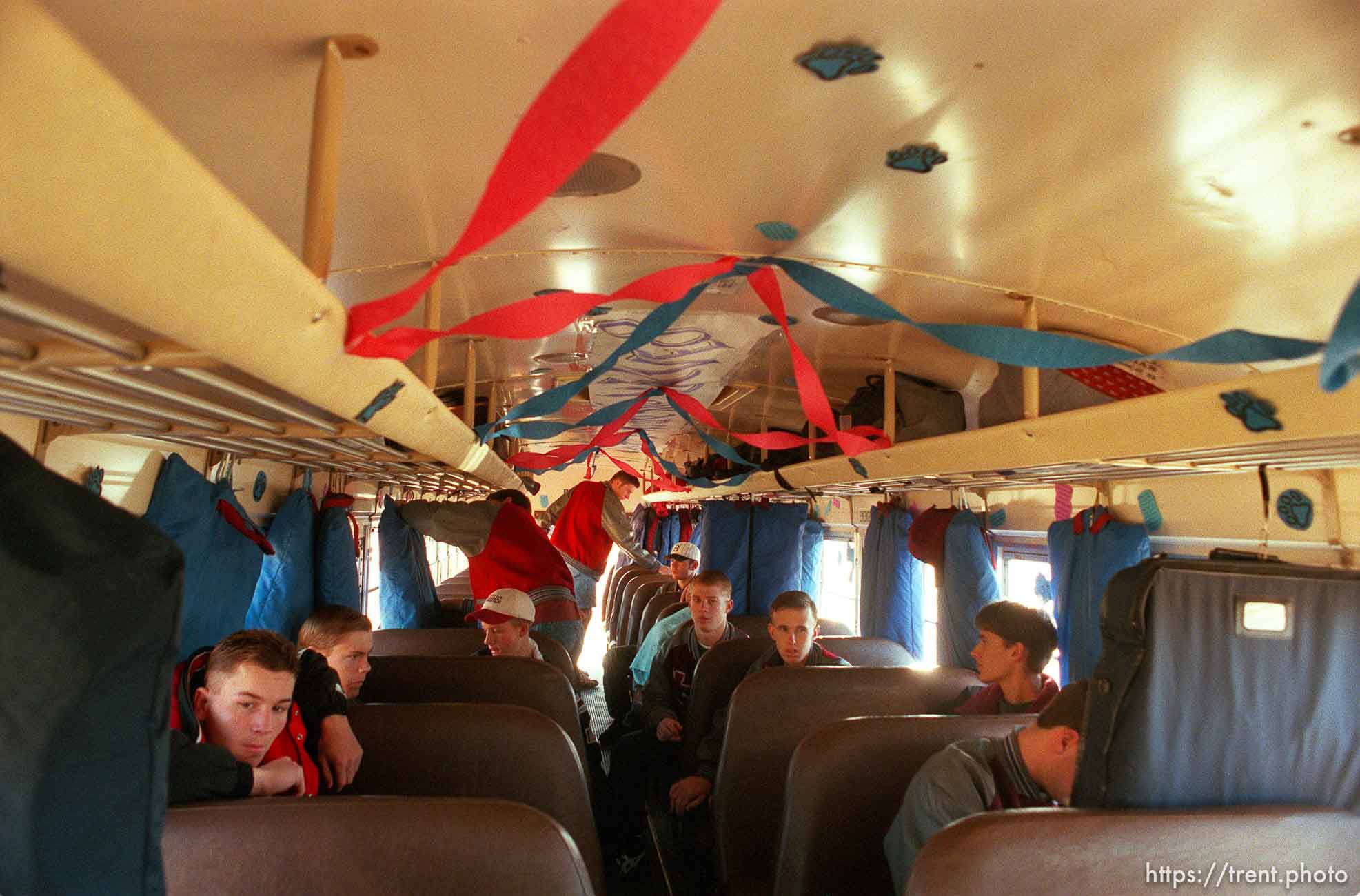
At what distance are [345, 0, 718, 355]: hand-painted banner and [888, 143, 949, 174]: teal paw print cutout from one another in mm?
1179

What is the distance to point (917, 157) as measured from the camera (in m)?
1.94

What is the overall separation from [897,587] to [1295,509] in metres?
2.98

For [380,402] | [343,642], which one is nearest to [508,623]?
[343,642]

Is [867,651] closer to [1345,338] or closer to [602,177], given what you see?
[602,177]

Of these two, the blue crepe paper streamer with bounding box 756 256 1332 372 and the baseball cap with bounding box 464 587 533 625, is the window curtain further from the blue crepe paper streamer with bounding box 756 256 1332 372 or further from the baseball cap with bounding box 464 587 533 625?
the blue crepe paper streamer with bounding box 756 256 1332 372

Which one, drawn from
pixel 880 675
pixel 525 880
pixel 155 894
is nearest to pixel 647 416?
pixel 880 675

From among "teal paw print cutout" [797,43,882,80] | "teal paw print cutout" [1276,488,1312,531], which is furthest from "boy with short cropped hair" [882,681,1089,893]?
"teal paw print cutout" [797,43,882,80]

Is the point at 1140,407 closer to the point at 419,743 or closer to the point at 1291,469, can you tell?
the point at 1291,469

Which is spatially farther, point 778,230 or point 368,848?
point 778,230

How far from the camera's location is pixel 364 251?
2701mm

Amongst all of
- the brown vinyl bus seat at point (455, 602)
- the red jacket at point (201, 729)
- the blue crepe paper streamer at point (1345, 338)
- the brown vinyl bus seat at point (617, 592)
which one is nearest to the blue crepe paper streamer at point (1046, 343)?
the blue crepe paper streamer at point (1345, 338)

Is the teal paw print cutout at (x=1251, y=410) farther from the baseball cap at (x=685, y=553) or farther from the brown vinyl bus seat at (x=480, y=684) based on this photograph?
the baseball cap at (x=685, y=553)

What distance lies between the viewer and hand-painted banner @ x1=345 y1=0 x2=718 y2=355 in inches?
32.3

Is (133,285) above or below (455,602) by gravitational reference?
above
